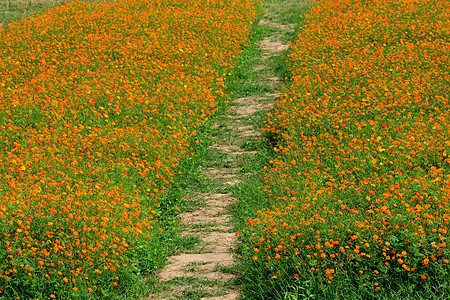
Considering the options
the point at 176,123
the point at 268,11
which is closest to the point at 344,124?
the point at 176,123

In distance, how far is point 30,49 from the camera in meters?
13.1

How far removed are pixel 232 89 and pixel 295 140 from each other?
156 inches

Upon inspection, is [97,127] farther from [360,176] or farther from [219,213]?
[360,176]

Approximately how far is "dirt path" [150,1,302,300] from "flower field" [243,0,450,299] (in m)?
0.39

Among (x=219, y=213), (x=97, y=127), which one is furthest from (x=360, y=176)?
(x=97, y=127)

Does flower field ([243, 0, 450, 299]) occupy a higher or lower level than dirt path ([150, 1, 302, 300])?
higher

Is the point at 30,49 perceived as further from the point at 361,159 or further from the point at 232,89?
the point at 361,159

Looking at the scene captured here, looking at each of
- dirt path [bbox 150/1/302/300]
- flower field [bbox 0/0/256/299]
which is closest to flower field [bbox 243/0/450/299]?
dirt path [bbox 150/1/302/300]

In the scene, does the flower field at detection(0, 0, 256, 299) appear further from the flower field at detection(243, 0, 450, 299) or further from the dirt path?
the flower field at detection(243, 0, 450, 299)

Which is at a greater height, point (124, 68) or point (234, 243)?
point (124, 68)

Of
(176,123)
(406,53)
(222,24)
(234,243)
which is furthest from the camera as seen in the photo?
(222,24)

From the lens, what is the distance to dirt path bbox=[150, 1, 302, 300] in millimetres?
5875

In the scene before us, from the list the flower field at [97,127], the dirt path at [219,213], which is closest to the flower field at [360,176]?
the dirt path at [219,213]

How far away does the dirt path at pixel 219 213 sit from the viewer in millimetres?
5875
